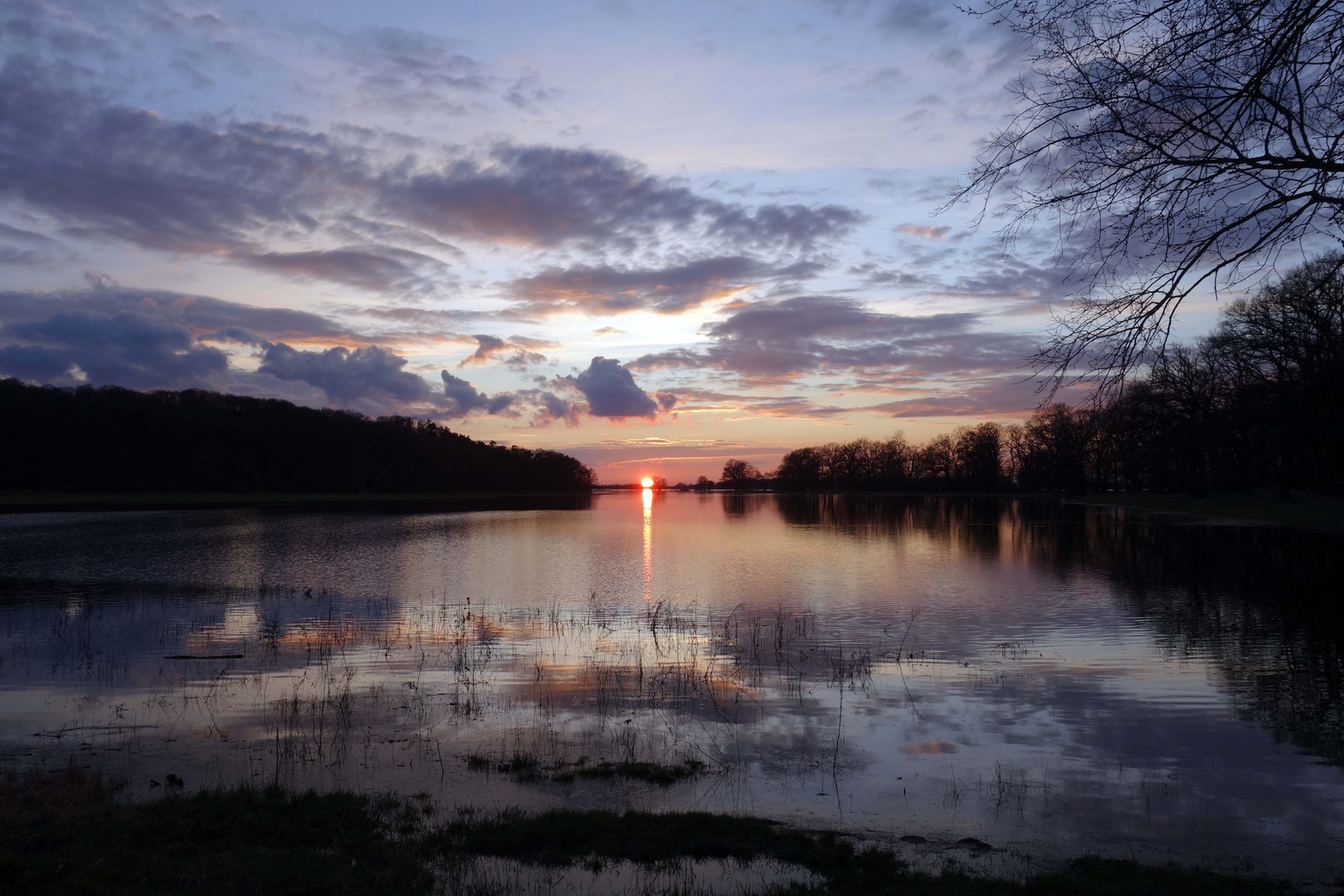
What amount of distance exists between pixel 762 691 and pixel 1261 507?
5488 centimetres

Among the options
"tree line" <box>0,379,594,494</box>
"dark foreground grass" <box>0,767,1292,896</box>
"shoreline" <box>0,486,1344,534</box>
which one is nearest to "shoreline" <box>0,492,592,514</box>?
"shoreline" <box>0,486,1344,534</box>

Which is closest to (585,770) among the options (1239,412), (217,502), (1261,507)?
(1239,412)

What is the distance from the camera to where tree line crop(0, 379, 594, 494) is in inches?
3718

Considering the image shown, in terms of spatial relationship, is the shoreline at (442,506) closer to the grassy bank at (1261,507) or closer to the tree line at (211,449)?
the grassy bank at (1261,507)

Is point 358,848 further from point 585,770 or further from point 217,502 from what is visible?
point 217,502

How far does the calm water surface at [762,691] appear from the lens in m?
6.92

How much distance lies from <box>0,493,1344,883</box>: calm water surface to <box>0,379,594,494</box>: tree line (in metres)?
85.0

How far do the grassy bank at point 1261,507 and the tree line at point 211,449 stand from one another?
341ft

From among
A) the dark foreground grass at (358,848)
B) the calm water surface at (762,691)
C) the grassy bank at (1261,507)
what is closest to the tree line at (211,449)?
the calm water surface at (762,691)

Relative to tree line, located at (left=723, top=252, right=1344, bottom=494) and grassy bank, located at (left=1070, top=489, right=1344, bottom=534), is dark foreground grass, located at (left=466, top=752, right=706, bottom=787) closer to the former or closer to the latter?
tree line, located at (left=723, top=252, right=1344, bottom=494)

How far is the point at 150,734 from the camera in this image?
28.2ft

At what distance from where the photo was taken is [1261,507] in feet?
169

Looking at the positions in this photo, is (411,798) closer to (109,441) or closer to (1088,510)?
(1088,510)

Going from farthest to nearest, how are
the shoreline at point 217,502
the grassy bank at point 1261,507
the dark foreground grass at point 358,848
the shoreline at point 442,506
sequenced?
the shoreline at point 217,502 < the shoreline at point 442,506 < the grassy bank at point 1261,507 < the dark foreground grass at point 358,848
